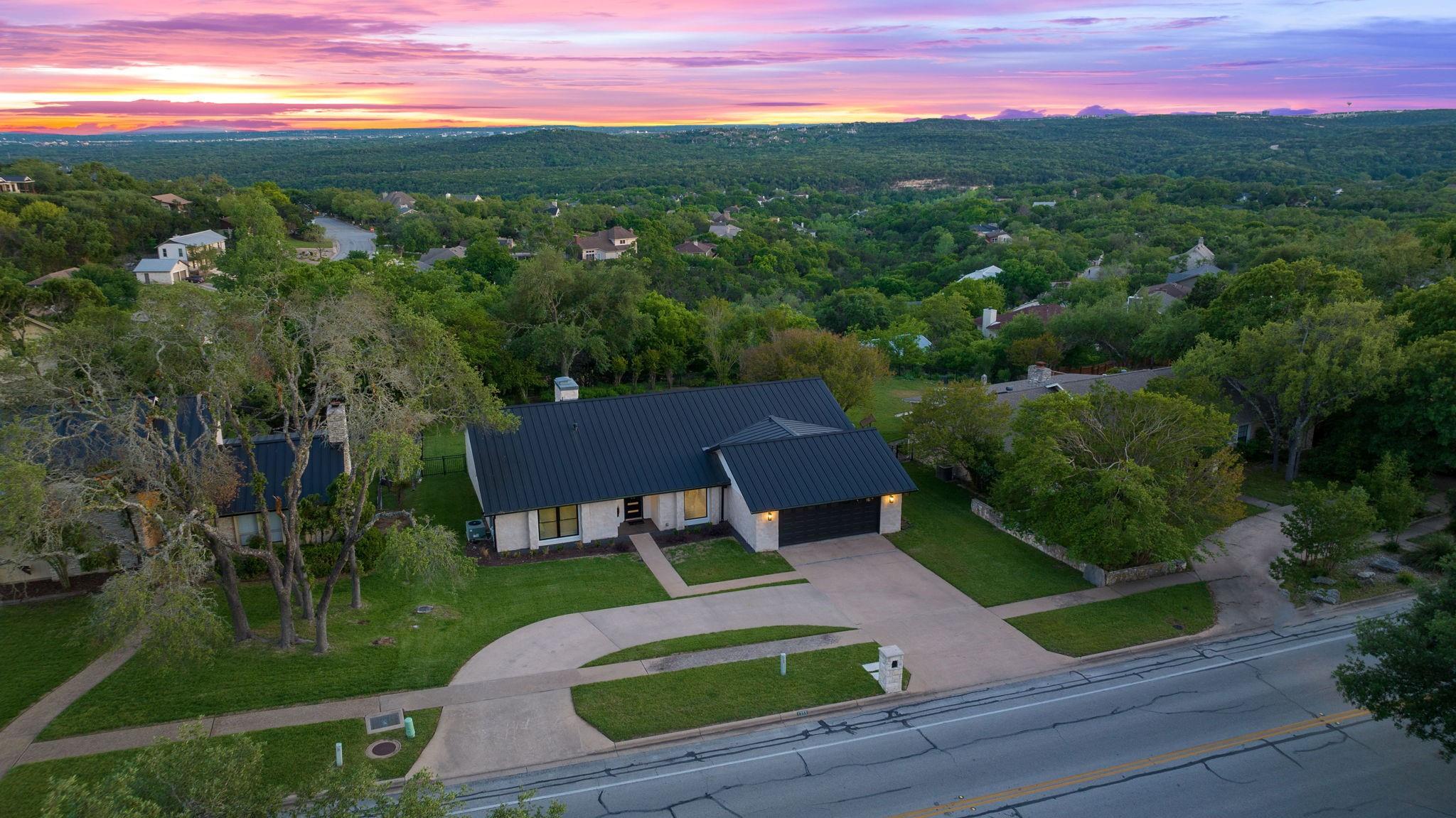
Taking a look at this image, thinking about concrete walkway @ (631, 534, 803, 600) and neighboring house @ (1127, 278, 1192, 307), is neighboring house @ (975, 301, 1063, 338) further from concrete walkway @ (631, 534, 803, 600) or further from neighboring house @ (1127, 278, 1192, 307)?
concrete walkway @ (631, 534, 803, 600)

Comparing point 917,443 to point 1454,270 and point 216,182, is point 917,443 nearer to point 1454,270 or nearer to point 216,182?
point 1454,270

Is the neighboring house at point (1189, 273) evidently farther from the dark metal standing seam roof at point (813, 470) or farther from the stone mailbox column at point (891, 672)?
the stone mailbox column at point (891, 672)

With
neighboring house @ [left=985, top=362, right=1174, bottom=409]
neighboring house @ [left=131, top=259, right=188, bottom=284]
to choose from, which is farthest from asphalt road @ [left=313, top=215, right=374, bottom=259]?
neighboring house @ [left=985, top=362, right=1174, bottom=409]

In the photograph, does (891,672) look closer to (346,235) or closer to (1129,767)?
(1129,767)

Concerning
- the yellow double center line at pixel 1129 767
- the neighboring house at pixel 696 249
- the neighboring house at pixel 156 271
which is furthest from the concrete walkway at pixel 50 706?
the neighboring house at pixel 696 249

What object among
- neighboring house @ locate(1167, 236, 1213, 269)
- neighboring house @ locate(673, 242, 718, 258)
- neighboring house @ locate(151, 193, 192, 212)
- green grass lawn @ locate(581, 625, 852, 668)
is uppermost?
neighboring house @ locate(151, 193, 192, 212)
